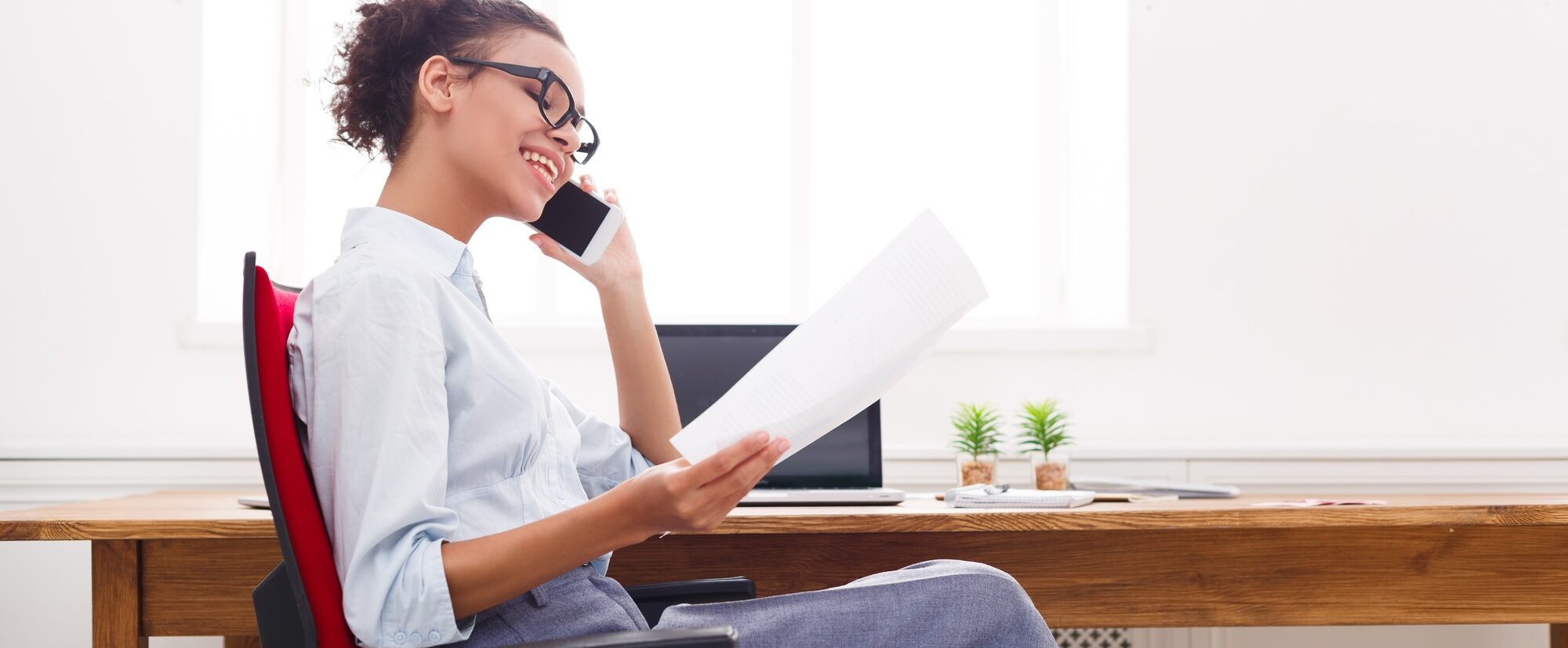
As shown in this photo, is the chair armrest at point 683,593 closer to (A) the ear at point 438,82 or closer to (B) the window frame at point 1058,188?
(A) the ear at point 438,82

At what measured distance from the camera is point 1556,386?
2.48 metres

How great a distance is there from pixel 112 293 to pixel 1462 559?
2.69m

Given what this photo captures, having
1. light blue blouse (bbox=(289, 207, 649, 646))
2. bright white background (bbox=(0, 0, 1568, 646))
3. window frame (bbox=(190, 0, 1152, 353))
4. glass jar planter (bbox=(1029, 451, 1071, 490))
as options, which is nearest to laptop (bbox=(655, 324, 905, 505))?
glass jar planter (bbox=(1029, 451, 1071, 490))

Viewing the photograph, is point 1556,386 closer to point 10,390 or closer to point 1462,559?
point 1462,559

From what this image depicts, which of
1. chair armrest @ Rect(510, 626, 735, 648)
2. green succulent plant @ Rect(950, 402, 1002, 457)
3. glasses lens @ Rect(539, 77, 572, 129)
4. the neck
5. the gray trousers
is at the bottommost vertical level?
the gray trousers

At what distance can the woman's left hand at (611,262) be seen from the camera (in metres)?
→ 1.34

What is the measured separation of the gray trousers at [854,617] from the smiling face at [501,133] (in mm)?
383

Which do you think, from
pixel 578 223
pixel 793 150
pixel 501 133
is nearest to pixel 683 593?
pixel 578 223

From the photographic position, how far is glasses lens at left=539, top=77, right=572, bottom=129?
1077 millimetres

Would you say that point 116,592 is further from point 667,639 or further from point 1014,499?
point 1014,499

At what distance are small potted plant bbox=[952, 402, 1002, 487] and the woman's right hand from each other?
126 centimetres

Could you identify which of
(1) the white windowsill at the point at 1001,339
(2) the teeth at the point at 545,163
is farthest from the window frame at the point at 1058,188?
(2) the teeth at the point at 545,163

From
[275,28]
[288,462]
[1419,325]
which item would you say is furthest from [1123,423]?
[275,28]

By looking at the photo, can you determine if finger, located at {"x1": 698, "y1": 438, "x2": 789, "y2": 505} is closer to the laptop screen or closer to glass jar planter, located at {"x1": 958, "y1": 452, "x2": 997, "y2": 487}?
the laptop screen
